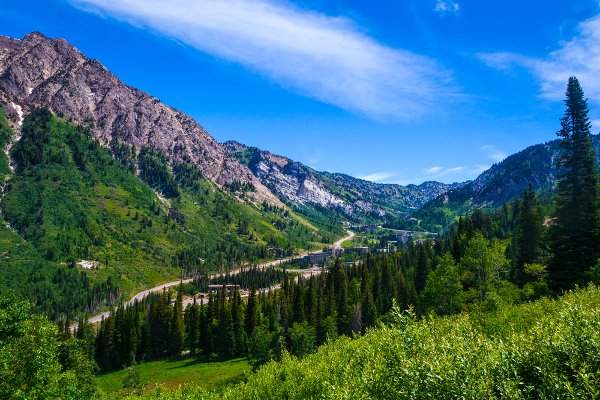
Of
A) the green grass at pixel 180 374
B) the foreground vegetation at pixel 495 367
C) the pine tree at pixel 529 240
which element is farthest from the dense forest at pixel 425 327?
the green grass at pixel 180 374

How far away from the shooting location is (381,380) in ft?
72.8

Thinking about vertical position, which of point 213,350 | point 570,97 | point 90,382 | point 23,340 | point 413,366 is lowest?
point 213,350

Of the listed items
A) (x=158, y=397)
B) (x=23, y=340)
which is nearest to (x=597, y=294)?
(x=158, y=397)

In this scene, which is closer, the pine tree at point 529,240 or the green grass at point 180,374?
Answer: the pine tree at point 529,240

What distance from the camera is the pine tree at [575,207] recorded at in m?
68.9

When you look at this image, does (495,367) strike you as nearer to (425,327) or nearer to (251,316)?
(425,327)

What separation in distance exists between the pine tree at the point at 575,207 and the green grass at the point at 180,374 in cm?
8305

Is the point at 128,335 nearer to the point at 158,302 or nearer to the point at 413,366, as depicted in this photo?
the point at 158,302

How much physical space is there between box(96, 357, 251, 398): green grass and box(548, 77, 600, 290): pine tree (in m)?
83.1

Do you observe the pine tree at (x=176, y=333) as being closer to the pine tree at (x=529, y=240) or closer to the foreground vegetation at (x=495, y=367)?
the pine tree at (x=529, y=240)

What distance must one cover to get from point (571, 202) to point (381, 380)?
2950 inches

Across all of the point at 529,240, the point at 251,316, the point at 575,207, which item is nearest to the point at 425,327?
the point at 575,207

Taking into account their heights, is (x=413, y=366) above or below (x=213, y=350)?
above

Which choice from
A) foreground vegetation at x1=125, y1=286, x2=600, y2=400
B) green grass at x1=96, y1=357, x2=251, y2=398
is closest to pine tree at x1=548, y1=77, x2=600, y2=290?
foreground vegetation at x1=125, y1=286, x2=600, y2=400
